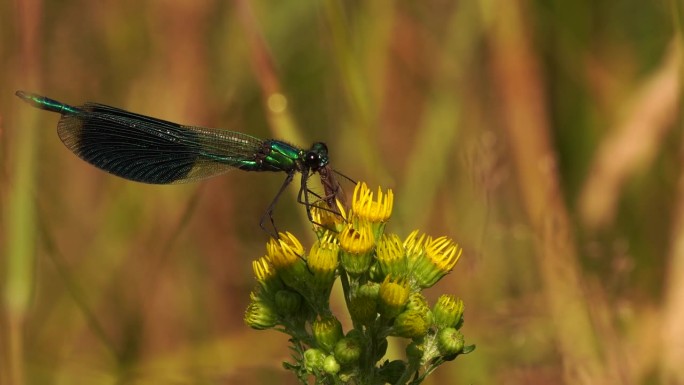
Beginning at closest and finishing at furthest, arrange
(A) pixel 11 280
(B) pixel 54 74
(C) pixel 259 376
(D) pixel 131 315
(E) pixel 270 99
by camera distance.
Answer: (A) pixel 11 280 → (E) pixel 270 99 → (C) pixel 259 376 → (D) pixel 131 315 → (B) pixel 54 74

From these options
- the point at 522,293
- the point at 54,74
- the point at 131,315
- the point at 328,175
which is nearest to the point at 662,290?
the point at 522,293

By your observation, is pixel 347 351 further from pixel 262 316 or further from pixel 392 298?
pixel 262 316

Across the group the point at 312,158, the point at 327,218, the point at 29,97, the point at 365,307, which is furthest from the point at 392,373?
the point at 29,97

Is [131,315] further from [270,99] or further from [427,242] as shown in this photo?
[427,242]

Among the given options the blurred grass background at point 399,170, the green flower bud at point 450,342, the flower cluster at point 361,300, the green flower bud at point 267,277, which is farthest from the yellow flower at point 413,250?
the blurred grass background at point 399,170

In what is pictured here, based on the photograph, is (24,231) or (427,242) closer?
(427,242)

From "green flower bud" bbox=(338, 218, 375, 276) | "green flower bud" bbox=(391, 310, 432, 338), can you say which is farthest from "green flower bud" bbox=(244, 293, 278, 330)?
"green flower bud" bbox=(391, 310, 432, 338)

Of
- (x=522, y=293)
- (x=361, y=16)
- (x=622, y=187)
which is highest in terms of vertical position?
(x=361, y=16)
